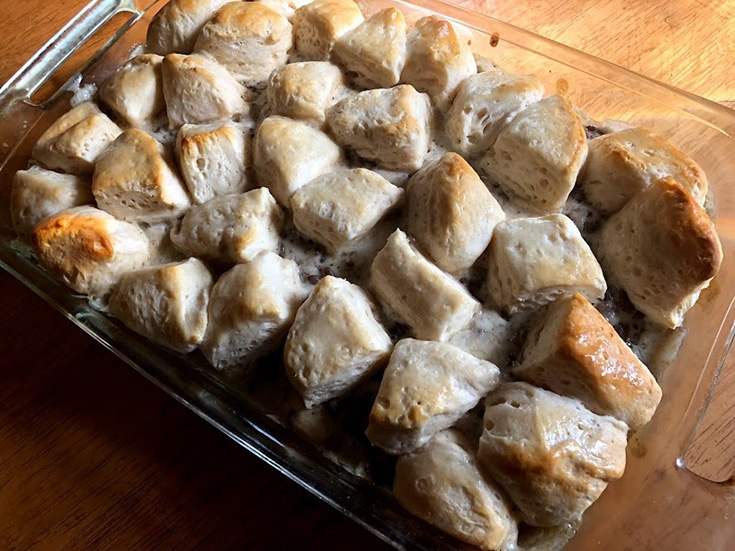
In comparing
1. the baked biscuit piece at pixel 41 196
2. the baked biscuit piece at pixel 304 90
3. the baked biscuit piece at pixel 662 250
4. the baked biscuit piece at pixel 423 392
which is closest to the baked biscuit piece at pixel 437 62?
the baked biscuit piece at pixel 304 90

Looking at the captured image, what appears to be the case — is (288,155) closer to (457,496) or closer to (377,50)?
(377,50)

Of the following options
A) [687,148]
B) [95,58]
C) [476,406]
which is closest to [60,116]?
[95,58]

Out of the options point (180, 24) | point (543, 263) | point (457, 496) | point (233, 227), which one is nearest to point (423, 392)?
point (457, 496)

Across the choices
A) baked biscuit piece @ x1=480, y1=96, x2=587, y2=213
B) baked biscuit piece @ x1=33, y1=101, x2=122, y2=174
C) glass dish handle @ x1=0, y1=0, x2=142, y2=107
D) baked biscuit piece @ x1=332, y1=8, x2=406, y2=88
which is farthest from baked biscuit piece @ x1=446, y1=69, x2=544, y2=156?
glass dish handle @ x1=0, y1=0, x2=142, y2=107

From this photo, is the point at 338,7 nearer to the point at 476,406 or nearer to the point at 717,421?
the point at 476,406

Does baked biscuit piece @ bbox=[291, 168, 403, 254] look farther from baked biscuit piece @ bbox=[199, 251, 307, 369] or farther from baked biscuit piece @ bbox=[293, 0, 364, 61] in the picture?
baked biscuit piece @ bbox=[293, 0, 364, 61]

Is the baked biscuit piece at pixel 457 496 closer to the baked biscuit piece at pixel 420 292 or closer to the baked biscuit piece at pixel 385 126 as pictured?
the baked biscuit piece at pixel 420 292
